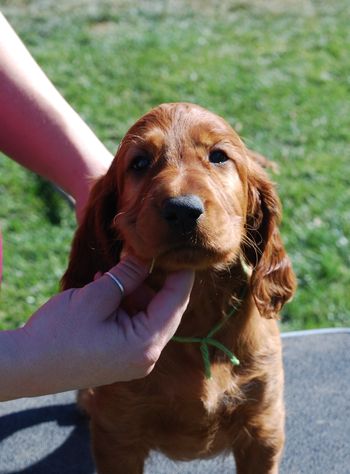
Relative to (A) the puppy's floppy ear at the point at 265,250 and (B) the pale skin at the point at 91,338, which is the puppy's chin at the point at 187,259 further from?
(A) the puppy's floppy ear at the point at 265,250

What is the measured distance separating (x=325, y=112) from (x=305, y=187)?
1.00 metres

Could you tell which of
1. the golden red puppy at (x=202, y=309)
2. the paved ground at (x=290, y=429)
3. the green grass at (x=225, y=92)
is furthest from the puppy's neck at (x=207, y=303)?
the green grass at (x=225, y=92)

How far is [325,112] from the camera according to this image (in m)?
5.33

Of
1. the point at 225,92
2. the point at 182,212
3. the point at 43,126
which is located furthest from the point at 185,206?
the point at 225,92

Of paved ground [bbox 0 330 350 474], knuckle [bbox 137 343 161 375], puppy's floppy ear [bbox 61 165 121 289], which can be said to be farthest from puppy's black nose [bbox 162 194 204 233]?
paved ground [bbox 0 330 350 474]

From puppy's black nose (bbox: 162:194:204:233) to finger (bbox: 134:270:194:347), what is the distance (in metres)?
0.13

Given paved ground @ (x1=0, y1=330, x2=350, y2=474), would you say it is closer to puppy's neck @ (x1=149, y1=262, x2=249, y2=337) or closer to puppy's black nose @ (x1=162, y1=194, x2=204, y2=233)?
puppy's neck @ (x1=149, y1=262, x2=249, y2=337)

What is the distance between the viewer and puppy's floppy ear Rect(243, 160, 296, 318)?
Result: 6.98 ft

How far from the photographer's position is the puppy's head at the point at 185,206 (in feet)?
5.62

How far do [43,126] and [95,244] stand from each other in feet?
1.67

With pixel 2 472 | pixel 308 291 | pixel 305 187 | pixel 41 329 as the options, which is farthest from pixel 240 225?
pixel 305 187

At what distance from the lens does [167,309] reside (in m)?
1.69

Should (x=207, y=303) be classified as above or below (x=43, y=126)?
below

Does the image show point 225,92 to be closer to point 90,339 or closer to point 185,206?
point 185,206
